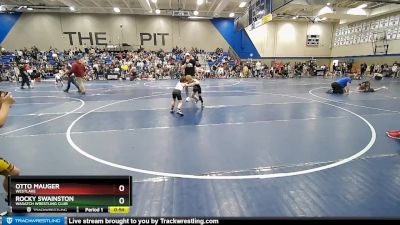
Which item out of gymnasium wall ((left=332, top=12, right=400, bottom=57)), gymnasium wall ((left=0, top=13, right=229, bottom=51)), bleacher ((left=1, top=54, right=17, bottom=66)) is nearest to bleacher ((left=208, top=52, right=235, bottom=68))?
gymnasium wall ((left=0, top=13, right=229, bottom=51))

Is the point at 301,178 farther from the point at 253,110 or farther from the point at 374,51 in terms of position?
the point at 374,51

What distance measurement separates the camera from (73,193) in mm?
1145

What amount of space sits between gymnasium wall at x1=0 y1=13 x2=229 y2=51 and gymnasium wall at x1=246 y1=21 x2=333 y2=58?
14.8 feet

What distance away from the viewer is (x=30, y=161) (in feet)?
13.5

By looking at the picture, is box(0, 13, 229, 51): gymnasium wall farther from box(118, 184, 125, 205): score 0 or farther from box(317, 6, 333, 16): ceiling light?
box(118, 184, 125, 205): score 0

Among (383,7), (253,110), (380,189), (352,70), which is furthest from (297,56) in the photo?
(380,189)

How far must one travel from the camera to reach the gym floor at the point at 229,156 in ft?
9.59

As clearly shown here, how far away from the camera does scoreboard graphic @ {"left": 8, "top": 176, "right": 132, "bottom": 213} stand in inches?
44.2

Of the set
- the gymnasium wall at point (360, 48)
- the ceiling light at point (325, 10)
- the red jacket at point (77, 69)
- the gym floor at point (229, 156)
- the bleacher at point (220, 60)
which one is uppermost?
the ceiling light at point (325, 10)

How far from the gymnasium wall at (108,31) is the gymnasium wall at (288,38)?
4.50 metres

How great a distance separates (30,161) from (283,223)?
4.53 m
